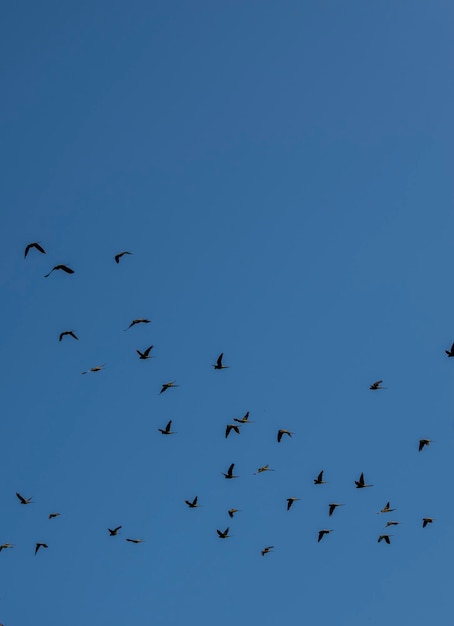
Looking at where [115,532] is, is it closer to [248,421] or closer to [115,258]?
[248,421]

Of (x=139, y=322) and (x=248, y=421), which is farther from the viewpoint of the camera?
(x=248, y=421)

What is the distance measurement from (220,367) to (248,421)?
20.1 feet

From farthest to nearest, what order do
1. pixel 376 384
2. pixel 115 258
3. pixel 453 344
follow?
pixel 376 384, pixel 453 344, pixel 115 258

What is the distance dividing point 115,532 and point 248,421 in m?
15.4

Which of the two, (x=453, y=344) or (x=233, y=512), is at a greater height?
(x=453, y=344)

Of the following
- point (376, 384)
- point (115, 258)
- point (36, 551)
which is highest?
point (376, 384)

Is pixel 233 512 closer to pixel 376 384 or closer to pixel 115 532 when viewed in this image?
pixel 115 532

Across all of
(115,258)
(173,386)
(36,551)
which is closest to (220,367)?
(173,386)

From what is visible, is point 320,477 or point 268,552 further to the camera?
point 268,552

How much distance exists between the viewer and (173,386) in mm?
76062

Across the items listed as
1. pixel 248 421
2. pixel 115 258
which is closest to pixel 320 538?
pixel 248 421

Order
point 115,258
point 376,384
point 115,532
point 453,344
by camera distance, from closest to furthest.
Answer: point 115,258 → point 453,344 → point 376,384 → point 115,532

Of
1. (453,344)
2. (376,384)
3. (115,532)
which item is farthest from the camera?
(115,532)

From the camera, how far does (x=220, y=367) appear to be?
75.8 metres
